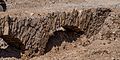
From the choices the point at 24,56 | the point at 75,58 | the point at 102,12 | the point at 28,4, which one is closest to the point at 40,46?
the point at 24,56

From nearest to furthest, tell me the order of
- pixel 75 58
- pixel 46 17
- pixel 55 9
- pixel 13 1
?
pixel 75 58, pixel 46 17, pixel 55 9, pixel 13 1

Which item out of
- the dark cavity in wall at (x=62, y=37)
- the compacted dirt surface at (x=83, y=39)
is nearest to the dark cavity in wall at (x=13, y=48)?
the compacted dirt surface at (x=83, y=39)

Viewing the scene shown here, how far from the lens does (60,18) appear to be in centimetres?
1330

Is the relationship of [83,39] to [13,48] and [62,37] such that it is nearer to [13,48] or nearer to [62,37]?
[62,37]

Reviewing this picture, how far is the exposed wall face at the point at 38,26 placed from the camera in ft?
41.6

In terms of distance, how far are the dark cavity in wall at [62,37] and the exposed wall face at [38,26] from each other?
129 mm

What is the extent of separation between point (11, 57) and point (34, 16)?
1.47 metres

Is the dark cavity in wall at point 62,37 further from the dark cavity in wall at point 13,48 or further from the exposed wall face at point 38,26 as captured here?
the dark cavity in wall at point 13,48

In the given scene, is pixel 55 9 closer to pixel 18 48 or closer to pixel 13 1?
pixel 18 48

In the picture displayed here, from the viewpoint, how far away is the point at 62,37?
44.8 ft

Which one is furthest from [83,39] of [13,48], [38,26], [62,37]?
[13,48]

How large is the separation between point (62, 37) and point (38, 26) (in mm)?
1034

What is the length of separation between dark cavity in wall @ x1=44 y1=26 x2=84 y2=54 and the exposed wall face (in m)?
0.13

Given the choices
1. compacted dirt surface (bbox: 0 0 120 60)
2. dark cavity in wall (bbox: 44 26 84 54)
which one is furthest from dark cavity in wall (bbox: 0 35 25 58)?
dark cavity in wall (bbox: 44 26 84 54)
